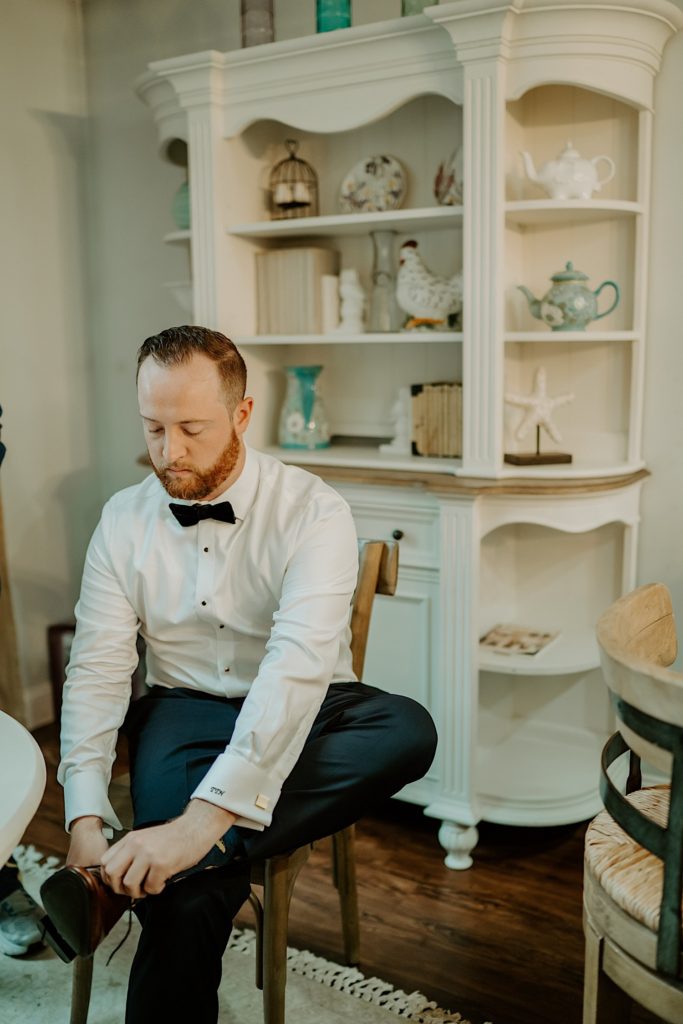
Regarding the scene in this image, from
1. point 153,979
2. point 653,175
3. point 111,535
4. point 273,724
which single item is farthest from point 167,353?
point 653,175

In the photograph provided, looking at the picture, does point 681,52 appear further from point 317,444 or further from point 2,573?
point 2,573

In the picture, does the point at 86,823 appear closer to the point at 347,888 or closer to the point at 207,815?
the point at 207,815

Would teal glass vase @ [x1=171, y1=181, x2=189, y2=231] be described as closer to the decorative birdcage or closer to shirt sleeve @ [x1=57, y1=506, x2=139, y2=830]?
the decorative birdcage

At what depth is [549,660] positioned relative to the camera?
258cm

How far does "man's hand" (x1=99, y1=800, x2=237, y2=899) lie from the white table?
8.1 inches

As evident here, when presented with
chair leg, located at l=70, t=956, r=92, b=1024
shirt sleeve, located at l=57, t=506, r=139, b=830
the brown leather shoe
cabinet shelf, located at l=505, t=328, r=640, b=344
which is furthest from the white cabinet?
the brown leather shoe

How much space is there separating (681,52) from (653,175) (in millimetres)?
294

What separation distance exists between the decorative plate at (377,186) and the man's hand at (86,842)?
74.5 inches

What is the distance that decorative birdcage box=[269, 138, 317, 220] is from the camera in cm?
285

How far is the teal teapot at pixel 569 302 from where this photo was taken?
8.13 feet

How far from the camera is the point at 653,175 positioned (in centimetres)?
255

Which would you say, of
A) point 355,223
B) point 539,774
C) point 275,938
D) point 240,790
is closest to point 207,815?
point 240,790

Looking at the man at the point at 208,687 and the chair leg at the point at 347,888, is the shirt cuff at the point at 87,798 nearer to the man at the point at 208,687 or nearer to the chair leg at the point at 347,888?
the man at the point at 208,687

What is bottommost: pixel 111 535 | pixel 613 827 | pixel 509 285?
pixel 613 827
